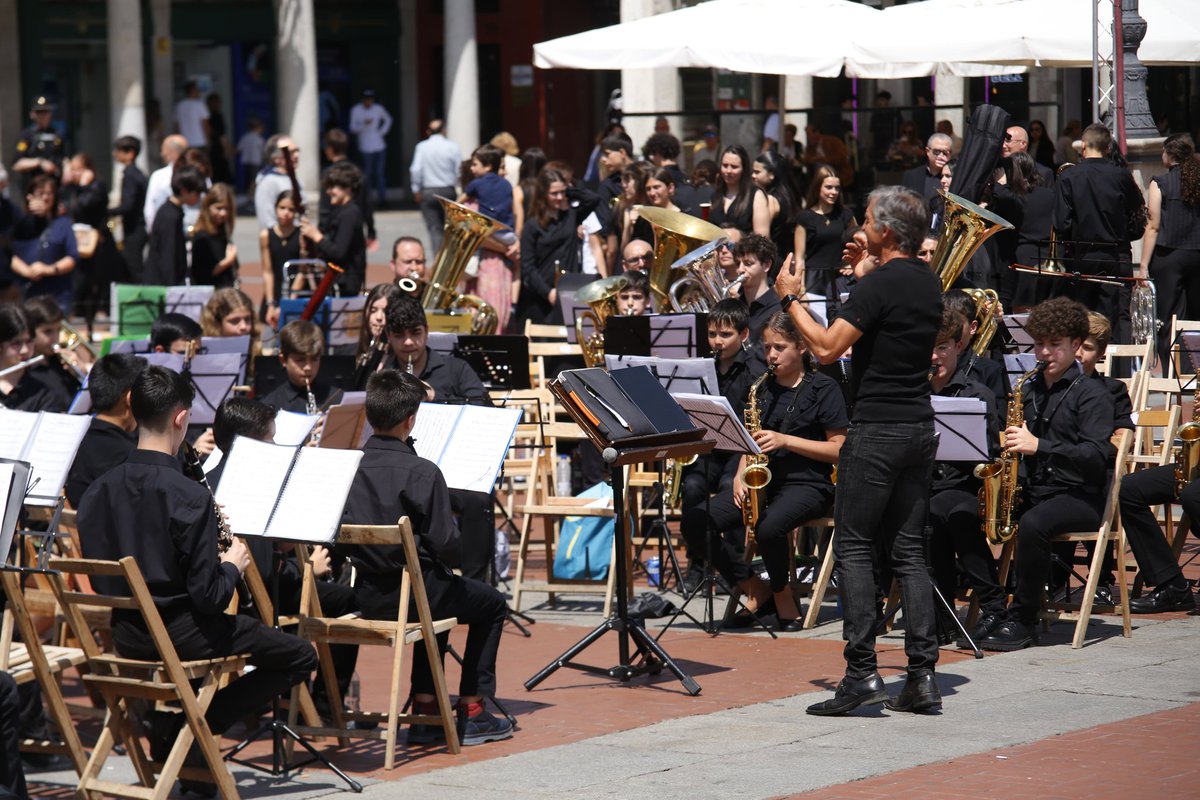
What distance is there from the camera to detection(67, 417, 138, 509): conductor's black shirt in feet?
24.0

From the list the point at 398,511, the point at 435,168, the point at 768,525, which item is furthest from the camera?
the point at 435,168

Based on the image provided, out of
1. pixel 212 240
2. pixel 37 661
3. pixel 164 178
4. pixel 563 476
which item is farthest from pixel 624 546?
pixel 164 178

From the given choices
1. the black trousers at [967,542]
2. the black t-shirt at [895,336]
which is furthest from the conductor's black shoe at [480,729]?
the black trousers at [967,542]

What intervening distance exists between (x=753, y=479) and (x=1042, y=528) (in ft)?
4.50

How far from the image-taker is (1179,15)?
12711mm

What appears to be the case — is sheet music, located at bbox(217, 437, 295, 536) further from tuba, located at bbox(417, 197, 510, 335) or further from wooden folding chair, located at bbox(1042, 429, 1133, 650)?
tuba, located at bbox(417, 197, 510, 335)

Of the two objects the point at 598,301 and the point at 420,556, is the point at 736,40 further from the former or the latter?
the point at 420,556

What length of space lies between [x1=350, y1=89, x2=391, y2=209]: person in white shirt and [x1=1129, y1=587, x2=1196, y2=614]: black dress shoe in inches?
858

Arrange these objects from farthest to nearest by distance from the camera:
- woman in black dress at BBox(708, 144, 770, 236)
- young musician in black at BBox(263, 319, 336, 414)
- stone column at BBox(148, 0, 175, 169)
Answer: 1. stone column at BBox(148, 0, 175, 169)
2. woman in black dress at BBox(708, 144, 770, 236)
3. young musician in black at BBox(263, 319, 336, 414)

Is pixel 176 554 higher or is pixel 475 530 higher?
pixel 176 554

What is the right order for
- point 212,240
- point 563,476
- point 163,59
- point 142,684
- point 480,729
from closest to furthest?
1. point 142,684
2. point 480,729
3. point 563,476
4. point 212,240
5. point 163,59

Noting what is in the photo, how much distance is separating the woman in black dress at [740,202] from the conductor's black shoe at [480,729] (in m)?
6.56

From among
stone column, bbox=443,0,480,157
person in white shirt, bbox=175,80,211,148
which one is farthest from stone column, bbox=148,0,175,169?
stone column, bbox=443,0,480,157

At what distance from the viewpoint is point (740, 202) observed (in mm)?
12781
